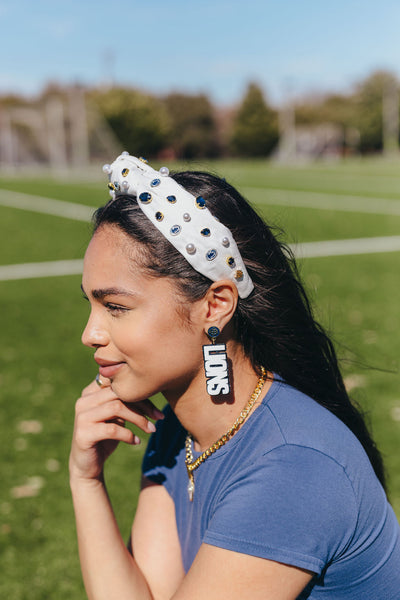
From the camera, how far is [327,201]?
20125 mm

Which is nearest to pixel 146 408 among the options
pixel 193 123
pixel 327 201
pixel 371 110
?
pixel 327 201

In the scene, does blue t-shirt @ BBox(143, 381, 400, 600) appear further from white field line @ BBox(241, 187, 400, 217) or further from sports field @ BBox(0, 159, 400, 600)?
white field line @ BBox(241, 187, 400, 217)

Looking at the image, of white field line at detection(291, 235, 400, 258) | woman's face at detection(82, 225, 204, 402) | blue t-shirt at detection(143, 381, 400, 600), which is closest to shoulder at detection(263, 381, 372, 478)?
blue t-shirt at detection(143, 381, 400, 600)

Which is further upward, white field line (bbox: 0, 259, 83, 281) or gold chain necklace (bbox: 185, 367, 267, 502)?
gold chain necklace (bbox: 185, 367, 267, 502)

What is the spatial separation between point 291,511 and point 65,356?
5.31m

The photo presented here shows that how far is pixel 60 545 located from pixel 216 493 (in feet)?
7.03

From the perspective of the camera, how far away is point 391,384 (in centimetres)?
567

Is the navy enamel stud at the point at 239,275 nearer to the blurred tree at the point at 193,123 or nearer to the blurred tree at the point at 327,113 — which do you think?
the blurred tree at the point at 193,123

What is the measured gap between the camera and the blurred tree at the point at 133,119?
200ft

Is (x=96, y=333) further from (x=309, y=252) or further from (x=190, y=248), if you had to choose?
(x=309, y=252)

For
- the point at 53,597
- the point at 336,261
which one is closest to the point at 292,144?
the point at 336,261

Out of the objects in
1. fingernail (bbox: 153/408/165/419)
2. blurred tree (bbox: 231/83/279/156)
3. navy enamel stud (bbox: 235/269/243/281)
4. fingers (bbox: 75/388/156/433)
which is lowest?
blurred tree (bbox: 231/83/279/156)

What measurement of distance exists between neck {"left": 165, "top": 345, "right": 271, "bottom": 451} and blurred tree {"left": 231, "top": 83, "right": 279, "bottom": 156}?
2779 inches

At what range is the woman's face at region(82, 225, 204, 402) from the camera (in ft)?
5.84
